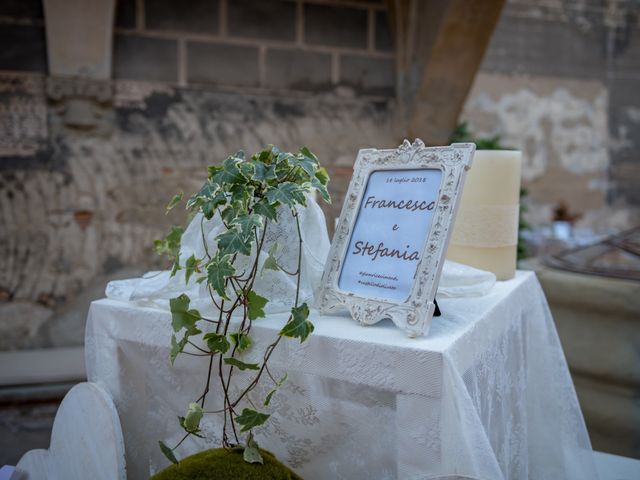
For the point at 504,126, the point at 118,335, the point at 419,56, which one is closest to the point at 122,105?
the point at 419,56

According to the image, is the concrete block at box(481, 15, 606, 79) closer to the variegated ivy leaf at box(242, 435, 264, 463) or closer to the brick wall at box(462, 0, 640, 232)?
the brick wall at box(462, 0, 640, 232)

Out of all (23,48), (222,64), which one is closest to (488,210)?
(222,64)

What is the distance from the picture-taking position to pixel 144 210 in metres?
3.25

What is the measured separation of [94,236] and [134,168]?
1.33 ft

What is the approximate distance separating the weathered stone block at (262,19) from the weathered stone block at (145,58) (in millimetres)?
355

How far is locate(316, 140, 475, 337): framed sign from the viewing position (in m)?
0.92

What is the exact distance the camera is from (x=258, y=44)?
10.9 ft

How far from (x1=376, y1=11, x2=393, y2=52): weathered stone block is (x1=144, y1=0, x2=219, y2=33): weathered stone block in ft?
3.05

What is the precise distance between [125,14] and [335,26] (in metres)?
1.13

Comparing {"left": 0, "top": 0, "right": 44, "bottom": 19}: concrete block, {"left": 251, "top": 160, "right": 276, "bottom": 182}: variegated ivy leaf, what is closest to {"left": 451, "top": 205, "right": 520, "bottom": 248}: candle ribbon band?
{"left": 251, "top": 160, "right": 276, "bottom": 182}: variegated ivy leaf

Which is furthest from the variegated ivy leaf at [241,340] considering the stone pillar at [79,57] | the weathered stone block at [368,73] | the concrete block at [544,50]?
the concrete block at [544,50]

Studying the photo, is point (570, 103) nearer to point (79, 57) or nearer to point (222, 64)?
point (222, 64)

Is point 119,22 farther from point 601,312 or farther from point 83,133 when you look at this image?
point 601,312

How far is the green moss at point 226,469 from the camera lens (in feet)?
2.94
